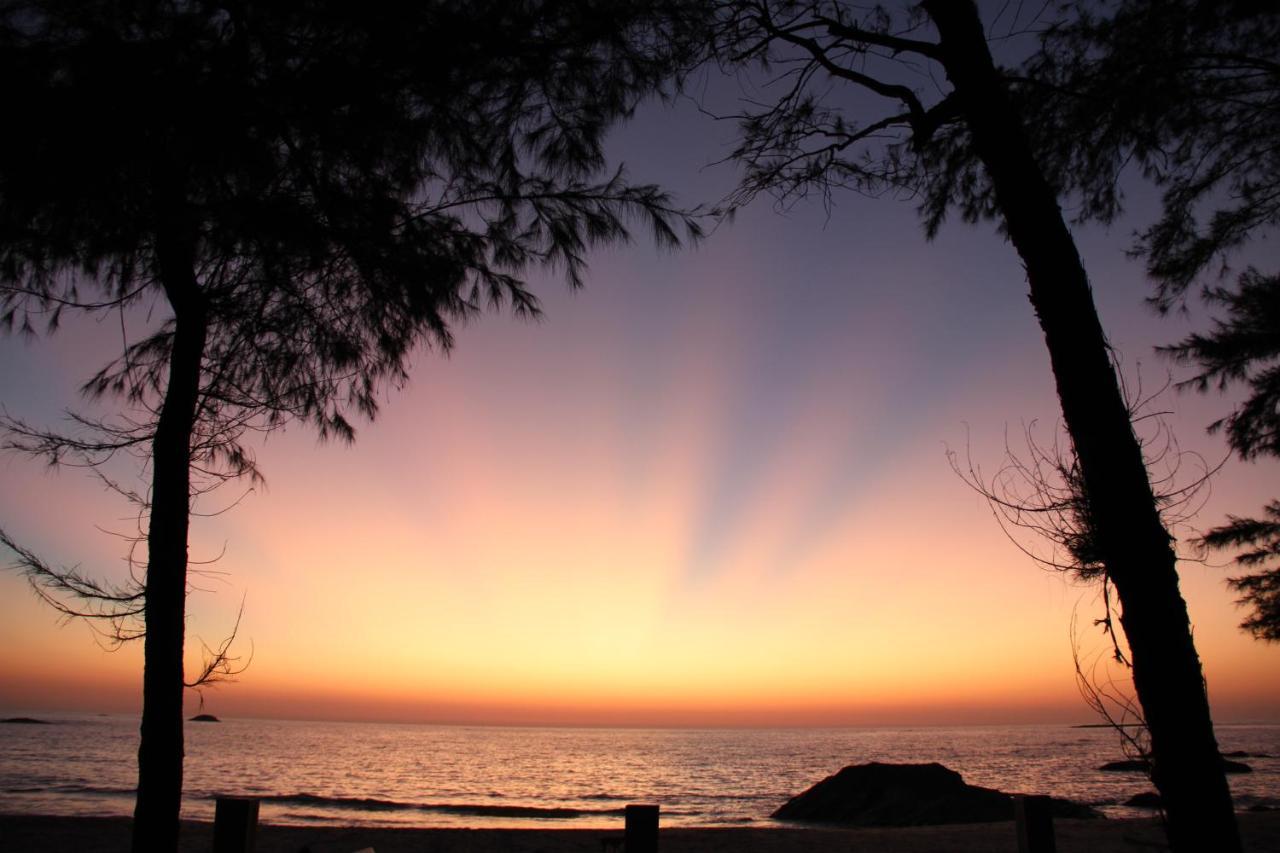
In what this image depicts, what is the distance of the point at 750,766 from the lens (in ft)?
180

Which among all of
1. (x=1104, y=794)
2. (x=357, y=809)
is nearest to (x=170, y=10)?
(x=357, y=809)

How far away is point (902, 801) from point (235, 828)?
1875 centimetres

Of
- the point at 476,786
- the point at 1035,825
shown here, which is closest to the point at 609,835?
the point at 1035,825

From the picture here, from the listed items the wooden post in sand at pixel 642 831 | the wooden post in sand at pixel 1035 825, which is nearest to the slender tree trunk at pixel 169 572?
the wooden post in sand at pixel 642 831

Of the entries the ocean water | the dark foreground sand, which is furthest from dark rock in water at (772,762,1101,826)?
the dark foreground sand

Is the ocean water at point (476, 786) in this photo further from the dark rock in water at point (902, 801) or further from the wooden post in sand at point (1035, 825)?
the wooden post in sand at point (1035, 825)

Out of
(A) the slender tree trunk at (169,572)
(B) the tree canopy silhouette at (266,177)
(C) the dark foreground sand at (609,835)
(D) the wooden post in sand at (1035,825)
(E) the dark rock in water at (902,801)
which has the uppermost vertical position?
(B) the tree canopy silhouette at (266,177)

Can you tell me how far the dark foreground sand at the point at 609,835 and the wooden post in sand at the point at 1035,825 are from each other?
289 inches

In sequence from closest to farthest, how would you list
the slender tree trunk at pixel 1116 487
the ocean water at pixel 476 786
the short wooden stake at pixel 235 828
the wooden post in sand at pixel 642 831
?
the slender tree trunk at pixel 1116 487 → the short wooden stake at pixel 235 828 → the wooden post in sand at pixel 642 831 → the ocean water at pixel 476 786

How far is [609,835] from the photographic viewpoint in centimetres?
1113

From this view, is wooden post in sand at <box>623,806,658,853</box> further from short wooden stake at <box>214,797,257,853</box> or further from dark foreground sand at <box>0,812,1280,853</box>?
dark foreground sand at <box>0,812,1280,853</box>

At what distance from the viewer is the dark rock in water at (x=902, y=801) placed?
16938mm

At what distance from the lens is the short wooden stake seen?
3.87 metres

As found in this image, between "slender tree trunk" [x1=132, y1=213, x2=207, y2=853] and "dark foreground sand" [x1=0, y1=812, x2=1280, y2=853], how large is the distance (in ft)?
Result: 26.7
